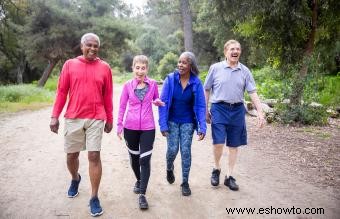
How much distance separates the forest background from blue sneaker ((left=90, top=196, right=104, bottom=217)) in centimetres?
723

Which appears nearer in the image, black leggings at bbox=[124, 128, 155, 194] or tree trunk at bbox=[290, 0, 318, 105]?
black leggings at bbox=[124, 128, 155, 194]

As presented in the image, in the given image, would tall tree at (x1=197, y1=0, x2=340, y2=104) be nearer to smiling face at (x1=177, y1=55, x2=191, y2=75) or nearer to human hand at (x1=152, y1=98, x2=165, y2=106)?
smiling face at (x1=177, y1=55, x2=191, y2=75)

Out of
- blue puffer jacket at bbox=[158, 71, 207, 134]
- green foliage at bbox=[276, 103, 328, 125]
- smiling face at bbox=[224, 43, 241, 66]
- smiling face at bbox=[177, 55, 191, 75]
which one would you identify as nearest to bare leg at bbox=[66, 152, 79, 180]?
blue puffer jacket at bbox=[158, 71, 207, 134]

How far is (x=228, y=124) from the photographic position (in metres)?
5.05

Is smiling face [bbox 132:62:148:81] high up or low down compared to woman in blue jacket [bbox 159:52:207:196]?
up

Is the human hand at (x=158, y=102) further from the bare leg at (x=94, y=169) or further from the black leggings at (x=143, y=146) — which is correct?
the bare leg at (x=94, y=169)

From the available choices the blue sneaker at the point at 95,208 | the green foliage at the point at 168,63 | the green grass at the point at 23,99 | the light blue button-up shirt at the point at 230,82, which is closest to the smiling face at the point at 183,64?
the light blue button-up shirt at the point at 230,82

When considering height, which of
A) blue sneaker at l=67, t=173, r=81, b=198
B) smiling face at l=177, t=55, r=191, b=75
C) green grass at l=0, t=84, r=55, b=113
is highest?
smiling face at l=177, t=55, r=191, b=75

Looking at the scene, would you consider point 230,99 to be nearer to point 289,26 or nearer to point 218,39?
point 289,26

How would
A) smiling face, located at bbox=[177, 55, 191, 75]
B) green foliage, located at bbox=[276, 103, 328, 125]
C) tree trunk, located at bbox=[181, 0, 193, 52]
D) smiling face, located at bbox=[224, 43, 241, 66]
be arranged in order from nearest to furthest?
smiling face, located at bbox=[177, 55, 191, 75]
smiling face, located at bbox=[224, 43, 241, 66]
green foliage, located at bbox=[276, 103, 328, 125]
tree trunk, located at bbox=[181, 0, 193, 52]

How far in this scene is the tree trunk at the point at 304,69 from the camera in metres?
10.1

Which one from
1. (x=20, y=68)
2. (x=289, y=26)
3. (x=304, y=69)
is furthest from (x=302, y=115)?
(x=20, y=68)

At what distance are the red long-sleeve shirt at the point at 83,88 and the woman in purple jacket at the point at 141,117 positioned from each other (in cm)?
34

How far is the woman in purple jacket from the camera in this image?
4418 mm
